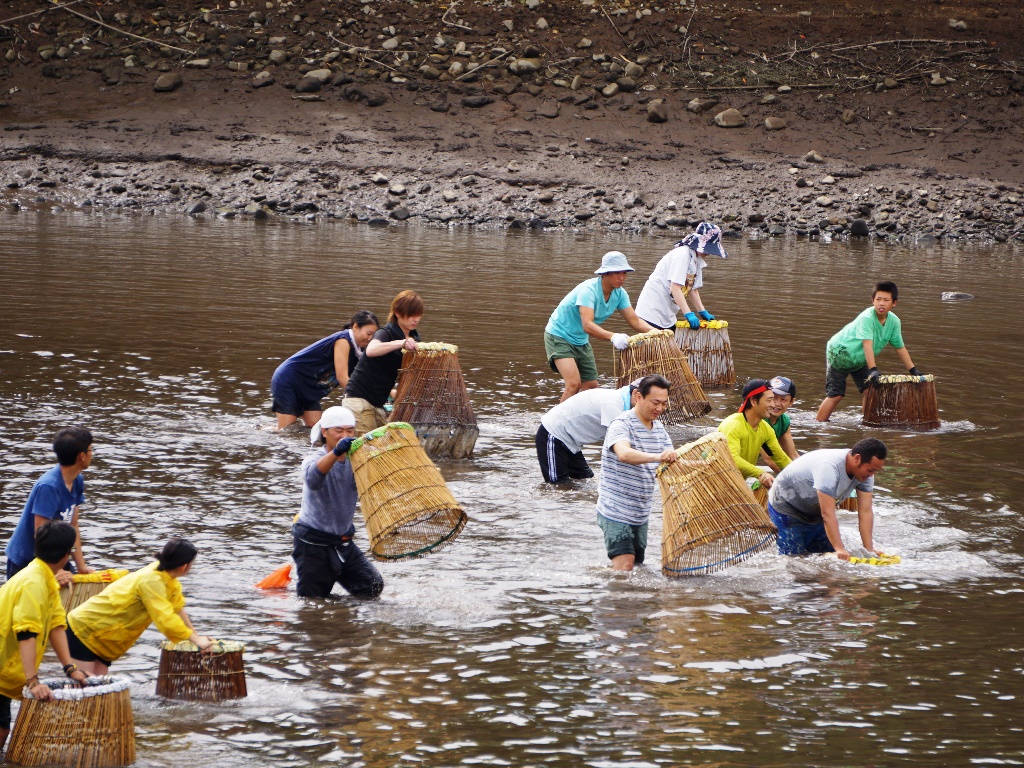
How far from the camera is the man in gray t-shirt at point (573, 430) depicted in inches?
360

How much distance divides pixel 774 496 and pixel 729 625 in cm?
152

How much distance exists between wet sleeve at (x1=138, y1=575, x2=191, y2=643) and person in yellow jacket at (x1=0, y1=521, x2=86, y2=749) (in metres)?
0.38

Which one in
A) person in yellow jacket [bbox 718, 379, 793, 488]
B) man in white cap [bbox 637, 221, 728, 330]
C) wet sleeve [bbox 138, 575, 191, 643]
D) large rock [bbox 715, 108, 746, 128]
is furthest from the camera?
large rock [bbox 715, 108, 746, 128]

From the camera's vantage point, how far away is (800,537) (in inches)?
332

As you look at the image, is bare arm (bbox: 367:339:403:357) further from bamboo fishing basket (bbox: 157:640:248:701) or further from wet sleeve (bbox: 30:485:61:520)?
bamboo fishing basket (bbox: 157:640:248:701)

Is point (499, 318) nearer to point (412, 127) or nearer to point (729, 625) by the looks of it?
point (729, 625)

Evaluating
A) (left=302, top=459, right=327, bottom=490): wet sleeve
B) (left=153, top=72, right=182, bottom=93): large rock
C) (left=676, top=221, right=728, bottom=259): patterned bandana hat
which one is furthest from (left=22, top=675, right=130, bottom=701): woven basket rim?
(left=153, top=72, right=182, bottom=93): large rock

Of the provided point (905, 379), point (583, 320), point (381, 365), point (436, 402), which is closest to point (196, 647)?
point (381, 365)

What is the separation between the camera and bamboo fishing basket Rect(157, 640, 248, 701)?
586 centimetres

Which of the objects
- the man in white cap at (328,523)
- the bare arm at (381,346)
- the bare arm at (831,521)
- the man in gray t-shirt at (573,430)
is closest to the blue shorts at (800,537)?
the bare arm at (831,521)

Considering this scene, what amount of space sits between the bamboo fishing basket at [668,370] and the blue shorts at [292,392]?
2726 millimetres

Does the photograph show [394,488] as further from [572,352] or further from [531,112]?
[531,112]

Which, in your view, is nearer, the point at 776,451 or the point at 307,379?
the point at 776,451

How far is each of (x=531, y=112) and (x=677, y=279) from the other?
963 inches
